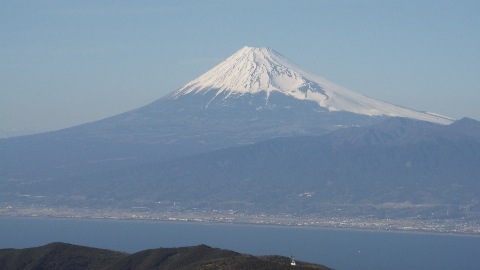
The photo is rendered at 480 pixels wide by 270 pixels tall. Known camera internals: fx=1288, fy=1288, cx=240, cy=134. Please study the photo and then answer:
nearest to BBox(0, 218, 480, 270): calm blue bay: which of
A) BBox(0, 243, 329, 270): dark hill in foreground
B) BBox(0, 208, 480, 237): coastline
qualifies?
BBox(0, 208, 480, 237): coastline

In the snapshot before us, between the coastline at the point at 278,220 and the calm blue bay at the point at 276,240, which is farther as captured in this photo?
the coastline at the point at 278,220

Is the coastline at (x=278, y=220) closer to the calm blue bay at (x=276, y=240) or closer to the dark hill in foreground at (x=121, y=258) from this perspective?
the calm blue bay at (x=276, y=240)

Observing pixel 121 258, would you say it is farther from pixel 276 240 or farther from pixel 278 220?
pixel 278 220

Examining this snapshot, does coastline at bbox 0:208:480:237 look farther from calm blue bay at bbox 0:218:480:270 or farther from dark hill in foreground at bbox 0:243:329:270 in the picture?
dark hill in foreground at bbox 0:243:329:270

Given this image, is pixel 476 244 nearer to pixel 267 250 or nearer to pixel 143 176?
pixel 267 250

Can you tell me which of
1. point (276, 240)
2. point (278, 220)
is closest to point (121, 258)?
point (276, 240)

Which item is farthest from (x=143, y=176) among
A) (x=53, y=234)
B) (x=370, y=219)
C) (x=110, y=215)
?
(x=53, y=234)

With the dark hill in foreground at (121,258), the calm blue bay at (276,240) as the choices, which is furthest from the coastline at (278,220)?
the dark hill in foreground at (121,258)
